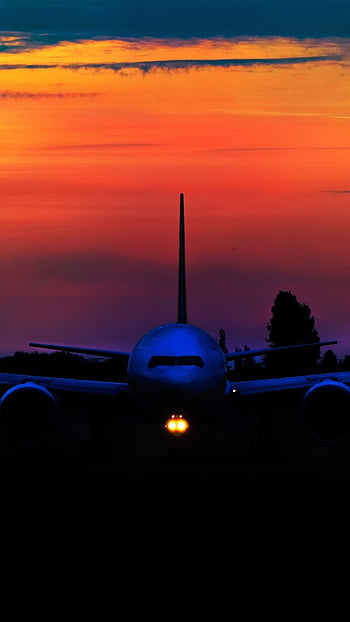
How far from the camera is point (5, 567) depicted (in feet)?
39.9

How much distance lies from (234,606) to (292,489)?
1099 cm

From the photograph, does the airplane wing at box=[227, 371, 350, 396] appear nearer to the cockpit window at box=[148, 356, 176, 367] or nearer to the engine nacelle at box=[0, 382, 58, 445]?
the cockpit window at box=[148, 356, 176, 367]

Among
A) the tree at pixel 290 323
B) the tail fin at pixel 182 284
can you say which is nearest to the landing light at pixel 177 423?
the tail fin at pixel 182 284

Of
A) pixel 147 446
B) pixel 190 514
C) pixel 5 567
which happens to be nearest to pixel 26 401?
pixel 147 446

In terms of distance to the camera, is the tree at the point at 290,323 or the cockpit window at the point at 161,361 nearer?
the cockpit window at the point at 161,361

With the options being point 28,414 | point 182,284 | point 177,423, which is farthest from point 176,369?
point 182,284

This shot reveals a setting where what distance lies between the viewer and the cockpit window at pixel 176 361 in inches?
1163

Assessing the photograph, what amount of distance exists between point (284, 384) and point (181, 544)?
19.7 meters

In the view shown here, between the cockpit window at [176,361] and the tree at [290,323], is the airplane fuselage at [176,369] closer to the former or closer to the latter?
the cockpit window at [176,361]

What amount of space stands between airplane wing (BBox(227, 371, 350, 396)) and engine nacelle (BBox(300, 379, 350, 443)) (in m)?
2.01

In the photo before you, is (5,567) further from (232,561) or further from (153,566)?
(232,561)

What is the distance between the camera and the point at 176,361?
29516mm

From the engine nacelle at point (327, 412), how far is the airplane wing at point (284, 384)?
201 cm

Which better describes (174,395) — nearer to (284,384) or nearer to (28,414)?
(28,414)
